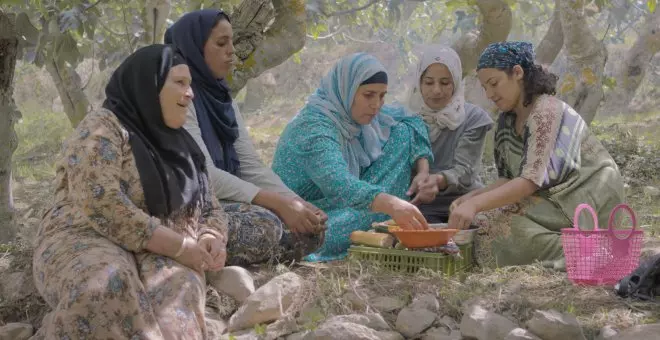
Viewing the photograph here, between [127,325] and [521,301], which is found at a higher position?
[521,301]

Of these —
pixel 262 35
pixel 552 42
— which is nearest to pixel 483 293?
pixel 262 35

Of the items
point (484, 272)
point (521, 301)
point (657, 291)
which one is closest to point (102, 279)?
point (521, 301)

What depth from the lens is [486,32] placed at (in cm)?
644

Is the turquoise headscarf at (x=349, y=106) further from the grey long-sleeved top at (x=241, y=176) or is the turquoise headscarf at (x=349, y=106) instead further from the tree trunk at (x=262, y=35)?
the tree trunk at (x=262, y=35)

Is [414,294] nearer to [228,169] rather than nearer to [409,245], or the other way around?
[409,245]

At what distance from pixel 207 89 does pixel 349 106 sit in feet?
2.52

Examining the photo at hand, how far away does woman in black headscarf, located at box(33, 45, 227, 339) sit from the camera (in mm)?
2289

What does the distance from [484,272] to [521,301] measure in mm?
678

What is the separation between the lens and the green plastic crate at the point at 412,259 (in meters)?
3.29

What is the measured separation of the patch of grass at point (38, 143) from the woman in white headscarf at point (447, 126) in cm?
543

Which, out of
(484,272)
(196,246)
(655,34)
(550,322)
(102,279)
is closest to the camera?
(102,279)

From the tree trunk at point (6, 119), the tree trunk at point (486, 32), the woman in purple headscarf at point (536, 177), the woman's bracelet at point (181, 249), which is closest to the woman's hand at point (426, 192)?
the woman in purple headscarf at point (536, 177)

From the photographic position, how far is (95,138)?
252cm

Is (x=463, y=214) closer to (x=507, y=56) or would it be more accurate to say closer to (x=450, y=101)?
(x=507, y=56)
